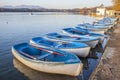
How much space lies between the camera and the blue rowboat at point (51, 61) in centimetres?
927

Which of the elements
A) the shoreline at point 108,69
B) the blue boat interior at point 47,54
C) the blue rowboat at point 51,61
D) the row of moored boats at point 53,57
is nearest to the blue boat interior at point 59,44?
the row of moored boats at point 53,57

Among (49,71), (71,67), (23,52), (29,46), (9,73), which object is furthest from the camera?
(29,46)

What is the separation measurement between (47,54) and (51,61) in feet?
1.52

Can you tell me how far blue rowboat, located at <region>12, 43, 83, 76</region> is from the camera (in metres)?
9.27

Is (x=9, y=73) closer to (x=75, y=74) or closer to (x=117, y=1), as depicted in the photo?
(x=75, y=74)

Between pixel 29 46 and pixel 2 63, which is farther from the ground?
pixel 29 46

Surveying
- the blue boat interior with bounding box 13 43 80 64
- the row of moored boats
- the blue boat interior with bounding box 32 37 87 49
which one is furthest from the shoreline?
the blue boat interior with bounding box 32 37 87 49

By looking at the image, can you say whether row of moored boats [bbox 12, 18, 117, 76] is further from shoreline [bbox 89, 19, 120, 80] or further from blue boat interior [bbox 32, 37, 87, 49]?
shoreline [bbox 89, 19, 120, 80]

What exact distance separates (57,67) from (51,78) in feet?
2.54

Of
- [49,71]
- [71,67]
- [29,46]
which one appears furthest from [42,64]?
[29,46]

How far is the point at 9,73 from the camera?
10930 millimetres

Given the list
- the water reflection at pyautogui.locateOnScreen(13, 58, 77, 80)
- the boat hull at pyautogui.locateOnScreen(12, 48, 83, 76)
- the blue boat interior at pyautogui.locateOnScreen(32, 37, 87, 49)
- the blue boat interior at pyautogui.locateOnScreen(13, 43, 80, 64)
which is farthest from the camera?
the blue boat interior at pyautogui.locateOnScreen(32, 37, 87, 49)

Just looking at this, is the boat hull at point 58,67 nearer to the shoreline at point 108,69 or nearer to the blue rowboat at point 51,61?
the blue rowboat at point 51,61

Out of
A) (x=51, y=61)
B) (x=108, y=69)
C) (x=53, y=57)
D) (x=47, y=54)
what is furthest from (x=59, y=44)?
(x=108, y=69)
